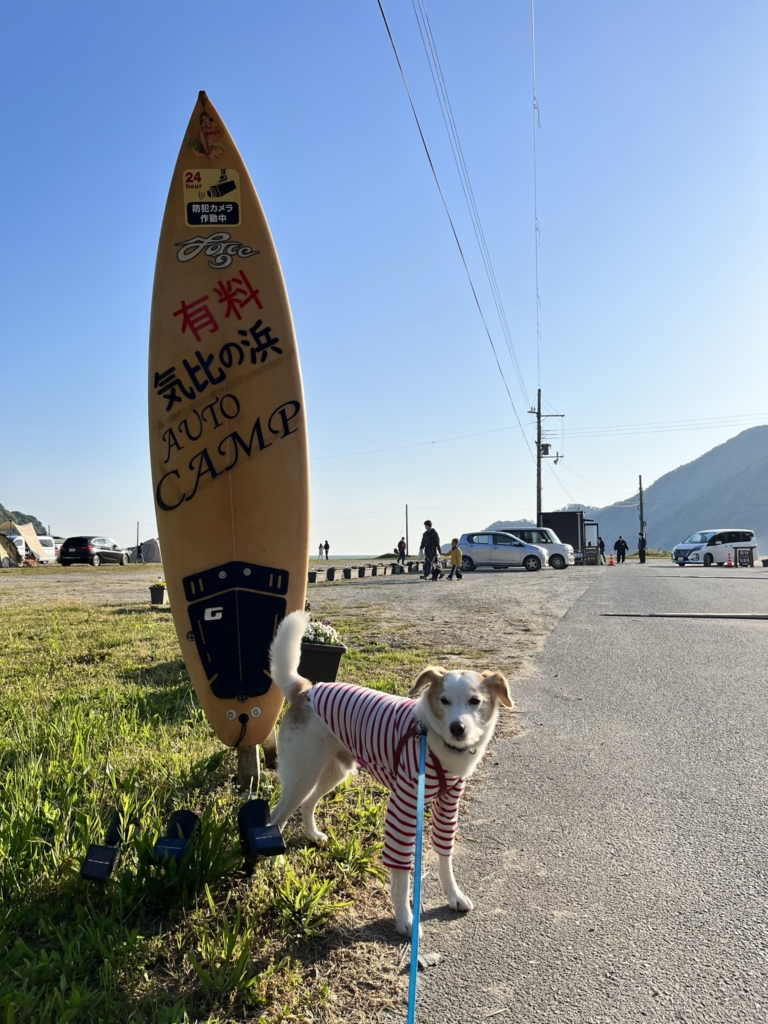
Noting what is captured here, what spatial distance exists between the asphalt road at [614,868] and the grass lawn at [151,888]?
485 millimetres

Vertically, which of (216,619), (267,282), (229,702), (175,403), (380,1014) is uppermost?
(267,282)

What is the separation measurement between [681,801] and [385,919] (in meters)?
1.98

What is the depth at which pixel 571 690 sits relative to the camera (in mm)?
6551

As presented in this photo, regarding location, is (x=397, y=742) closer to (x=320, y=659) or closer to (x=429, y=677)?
(x=429, y=677)

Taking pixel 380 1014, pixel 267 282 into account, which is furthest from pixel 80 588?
pixel 380 1014

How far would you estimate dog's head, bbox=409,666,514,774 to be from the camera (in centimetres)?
254

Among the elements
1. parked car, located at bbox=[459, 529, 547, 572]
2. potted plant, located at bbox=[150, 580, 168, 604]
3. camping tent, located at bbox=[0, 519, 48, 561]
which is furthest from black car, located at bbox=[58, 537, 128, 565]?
potted plant, located at bbox=[150, 580, 168, 604]

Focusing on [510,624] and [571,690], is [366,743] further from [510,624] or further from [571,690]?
[510,624]

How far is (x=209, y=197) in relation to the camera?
395 cm

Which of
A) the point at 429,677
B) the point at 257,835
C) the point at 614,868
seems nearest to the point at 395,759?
the point at 429,677

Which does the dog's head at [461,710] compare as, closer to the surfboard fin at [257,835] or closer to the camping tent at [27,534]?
the surfboard fin at [257,835]

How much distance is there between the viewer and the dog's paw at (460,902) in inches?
111

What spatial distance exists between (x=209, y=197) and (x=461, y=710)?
123 inches

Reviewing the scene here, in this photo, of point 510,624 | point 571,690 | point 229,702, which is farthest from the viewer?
point 510,624
